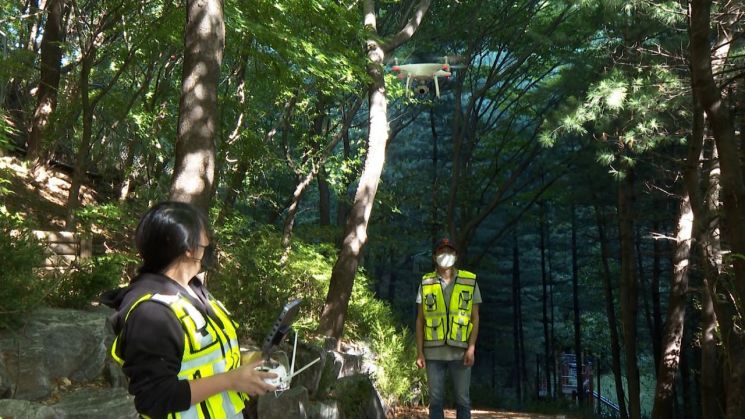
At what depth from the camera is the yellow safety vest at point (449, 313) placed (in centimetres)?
504

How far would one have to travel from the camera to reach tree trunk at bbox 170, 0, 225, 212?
5109 millimetres

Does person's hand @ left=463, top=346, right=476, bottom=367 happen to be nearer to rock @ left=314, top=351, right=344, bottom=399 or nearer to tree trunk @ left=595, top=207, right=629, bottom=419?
rock @ left=314, top=351, right=344, bottom=399

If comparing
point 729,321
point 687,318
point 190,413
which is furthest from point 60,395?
point 687,318

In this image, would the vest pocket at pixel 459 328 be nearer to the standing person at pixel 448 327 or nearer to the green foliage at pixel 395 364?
the standing person at pixel 448 327

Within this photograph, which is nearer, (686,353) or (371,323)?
(371,323)

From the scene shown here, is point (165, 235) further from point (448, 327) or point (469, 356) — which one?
point (469, 356)

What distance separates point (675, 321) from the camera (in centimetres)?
1116

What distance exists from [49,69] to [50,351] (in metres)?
7.71

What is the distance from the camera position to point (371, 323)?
11.5 metres

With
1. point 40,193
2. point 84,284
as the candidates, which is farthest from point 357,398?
point 40,193

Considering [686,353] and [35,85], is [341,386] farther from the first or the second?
[686,353]

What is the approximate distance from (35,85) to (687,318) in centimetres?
2011

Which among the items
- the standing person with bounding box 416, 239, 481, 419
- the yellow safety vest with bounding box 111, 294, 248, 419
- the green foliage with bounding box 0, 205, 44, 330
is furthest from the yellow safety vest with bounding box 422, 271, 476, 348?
the yellow safety vest with bounding box 111, 294, 248, 419

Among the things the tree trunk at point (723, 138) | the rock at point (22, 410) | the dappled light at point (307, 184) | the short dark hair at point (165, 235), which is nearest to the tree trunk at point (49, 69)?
the dappled light at point (307, 184)
